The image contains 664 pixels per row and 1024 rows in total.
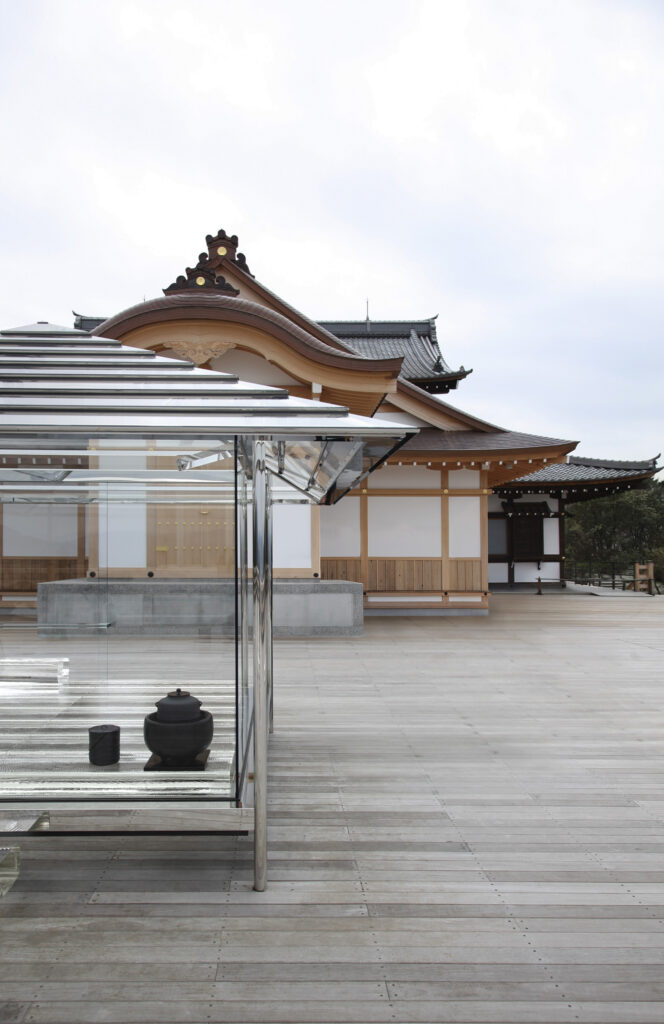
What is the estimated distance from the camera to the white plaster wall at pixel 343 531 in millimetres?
12945

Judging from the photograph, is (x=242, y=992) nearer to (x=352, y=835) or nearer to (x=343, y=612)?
(x=352, y=835)

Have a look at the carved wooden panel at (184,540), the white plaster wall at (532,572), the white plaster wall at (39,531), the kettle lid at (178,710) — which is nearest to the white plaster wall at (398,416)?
the white plaster wall at (532,572)

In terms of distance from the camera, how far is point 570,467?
62.2 feet

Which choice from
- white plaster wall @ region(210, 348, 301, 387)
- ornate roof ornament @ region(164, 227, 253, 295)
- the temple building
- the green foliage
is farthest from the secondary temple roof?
the green foliage

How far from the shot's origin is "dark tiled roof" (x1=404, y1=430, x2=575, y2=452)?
1203 cm

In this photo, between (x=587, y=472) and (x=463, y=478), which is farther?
(x=587, y=472)

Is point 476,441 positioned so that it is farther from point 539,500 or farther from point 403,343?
point 403,343

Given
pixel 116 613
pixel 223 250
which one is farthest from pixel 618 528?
pixel 116 613

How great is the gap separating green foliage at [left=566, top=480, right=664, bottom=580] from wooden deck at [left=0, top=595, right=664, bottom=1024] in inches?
1087

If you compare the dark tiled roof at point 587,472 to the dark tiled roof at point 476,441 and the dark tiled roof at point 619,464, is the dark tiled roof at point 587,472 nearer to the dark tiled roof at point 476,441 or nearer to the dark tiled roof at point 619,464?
the dark tiled roof at point 619,464

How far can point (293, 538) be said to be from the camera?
425 inches

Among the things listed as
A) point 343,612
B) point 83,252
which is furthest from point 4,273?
point 343,612

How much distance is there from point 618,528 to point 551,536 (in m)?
14.7

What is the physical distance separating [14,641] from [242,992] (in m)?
3.20
